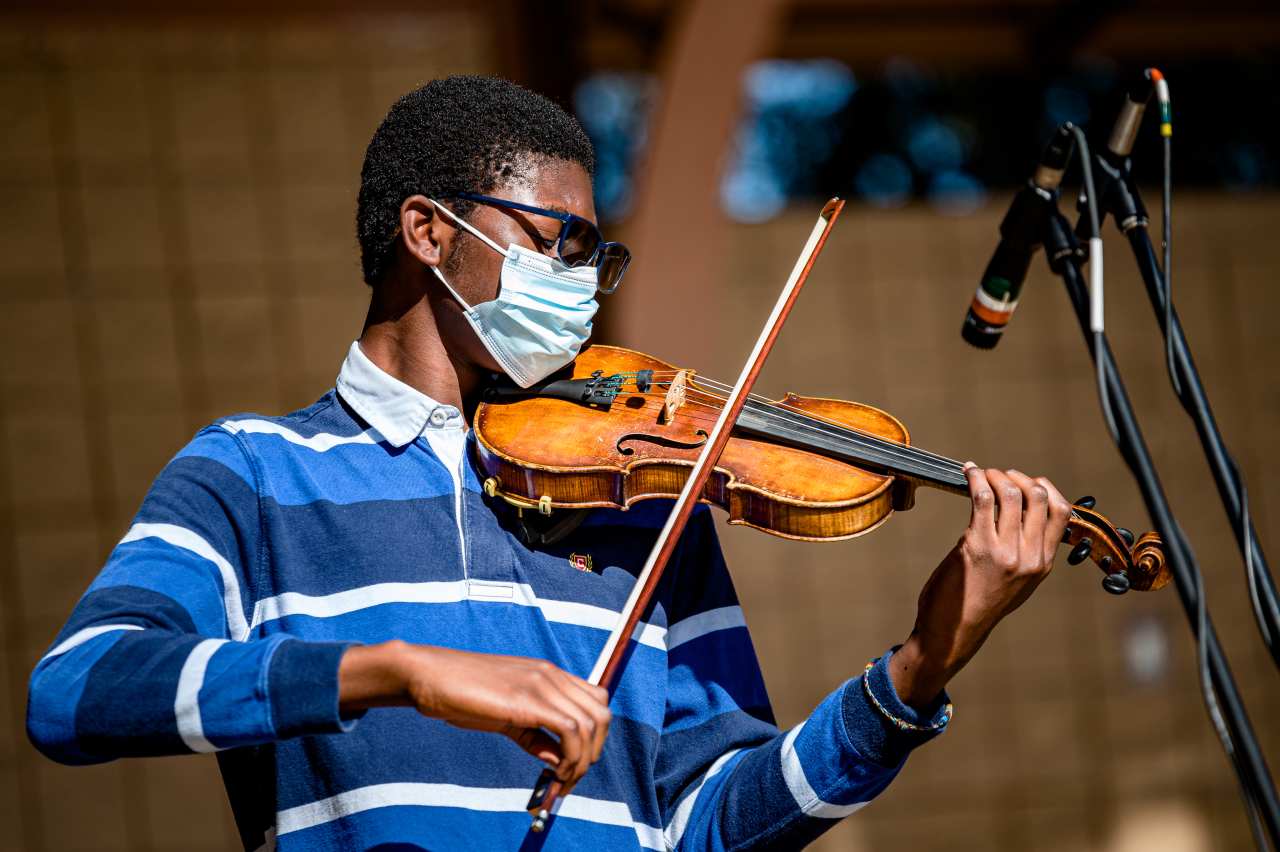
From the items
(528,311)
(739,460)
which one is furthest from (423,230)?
(739,460)

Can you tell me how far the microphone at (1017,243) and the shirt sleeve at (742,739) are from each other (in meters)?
0.47

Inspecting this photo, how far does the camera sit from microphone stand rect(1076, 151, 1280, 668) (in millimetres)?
1360

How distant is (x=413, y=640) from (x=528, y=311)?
19.4 inches

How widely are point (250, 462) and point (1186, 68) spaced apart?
6505 mm

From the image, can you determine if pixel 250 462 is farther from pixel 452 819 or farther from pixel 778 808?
pixel 778 808

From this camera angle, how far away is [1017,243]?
1.66m

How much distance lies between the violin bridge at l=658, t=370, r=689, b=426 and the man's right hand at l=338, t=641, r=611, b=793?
650 millimetres

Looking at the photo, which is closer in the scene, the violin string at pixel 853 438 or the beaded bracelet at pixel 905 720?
the beaded bracelet at pixel 905 720

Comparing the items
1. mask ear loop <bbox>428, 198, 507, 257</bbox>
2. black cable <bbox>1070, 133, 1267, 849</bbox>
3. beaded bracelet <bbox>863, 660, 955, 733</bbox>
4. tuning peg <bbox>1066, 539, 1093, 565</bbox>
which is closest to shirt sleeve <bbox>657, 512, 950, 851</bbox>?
beaded bracelet <bbox>863, 660, 955, 733</bbox>

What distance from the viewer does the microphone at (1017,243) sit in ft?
5.20

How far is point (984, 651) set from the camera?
5.91 meters

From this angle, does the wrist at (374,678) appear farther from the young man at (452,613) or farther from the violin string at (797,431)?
the violin string at (797,431)

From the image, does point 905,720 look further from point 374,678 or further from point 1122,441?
point 374,678

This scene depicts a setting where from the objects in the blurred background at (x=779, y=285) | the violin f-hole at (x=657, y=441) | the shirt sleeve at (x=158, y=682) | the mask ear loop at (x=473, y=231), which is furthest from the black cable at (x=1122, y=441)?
the blurred background at (x=779, y=285)
